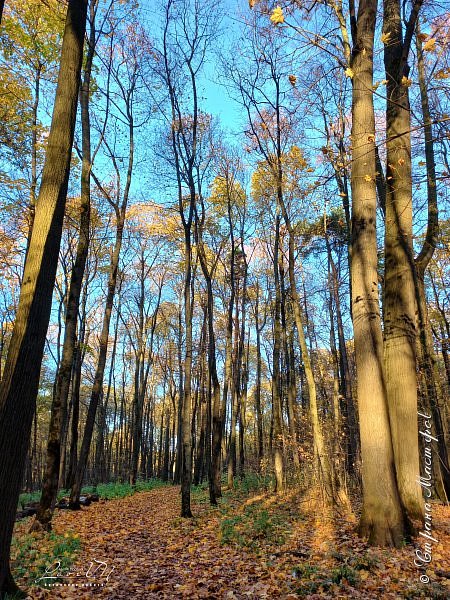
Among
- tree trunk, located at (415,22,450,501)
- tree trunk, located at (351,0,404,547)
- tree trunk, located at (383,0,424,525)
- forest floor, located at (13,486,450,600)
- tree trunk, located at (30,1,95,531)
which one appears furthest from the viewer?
tree trunk, located at (415,22,450,501)

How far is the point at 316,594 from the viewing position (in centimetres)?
369

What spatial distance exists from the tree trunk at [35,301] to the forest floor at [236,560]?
5.23 feet

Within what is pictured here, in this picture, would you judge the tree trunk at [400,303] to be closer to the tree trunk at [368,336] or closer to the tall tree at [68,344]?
the tree trunk at [368,336]

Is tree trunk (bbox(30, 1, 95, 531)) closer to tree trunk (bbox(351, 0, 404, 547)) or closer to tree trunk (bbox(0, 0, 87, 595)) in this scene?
tree trunk (bbox(0, 0, 87, 595))

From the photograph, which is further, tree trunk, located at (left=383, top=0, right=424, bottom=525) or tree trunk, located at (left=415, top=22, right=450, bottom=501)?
tree trunk, located at (left=415, top=22, right=450, bottom=501)

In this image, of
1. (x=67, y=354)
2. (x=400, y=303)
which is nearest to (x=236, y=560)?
(x=400, y=303)

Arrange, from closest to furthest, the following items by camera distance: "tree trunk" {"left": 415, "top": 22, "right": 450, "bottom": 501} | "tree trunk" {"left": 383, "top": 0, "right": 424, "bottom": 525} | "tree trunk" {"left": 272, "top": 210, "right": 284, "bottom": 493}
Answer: "tree trunk" {"left": 383, "top": 0, "right": 424, "bottom": 525} → "tree trunk" {"left": 415, "top": 22, "right": 450, "bottom": 501} → "tree trunk" {"left": 272, "top": 210, "right": 284, "bottom": 493}

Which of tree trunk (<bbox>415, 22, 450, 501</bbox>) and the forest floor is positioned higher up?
tree trunk (<bbox>415, 22, 450, 501</bbox>)

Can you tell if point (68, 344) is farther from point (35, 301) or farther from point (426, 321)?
point (426, 321)

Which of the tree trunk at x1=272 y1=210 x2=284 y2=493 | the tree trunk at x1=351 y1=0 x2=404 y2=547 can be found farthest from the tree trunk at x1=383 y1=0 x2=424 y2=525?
the tree trunk at x1=272 y1=210 x2=284 y2=493

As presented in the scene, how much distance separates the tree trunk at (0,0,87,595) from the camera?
10.6 ft

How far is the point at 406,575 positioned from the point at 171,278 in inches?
839

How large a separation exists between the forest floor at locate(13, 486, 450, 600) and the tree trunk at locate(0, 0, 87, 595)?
1595 millimetres

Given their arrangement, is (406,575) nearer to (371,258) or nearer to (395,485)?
(395,485)
